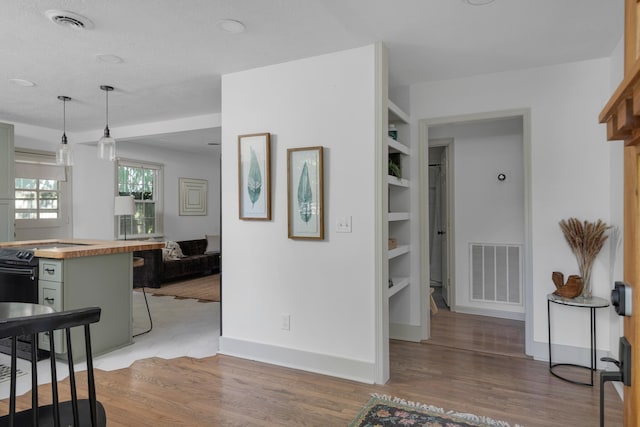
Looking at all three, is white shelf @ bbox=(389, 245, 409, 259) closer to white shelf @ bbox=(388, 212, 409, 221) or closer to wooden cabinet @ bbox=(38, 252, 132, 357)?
white shelf @ bbox=(388, 212, 409, 221)

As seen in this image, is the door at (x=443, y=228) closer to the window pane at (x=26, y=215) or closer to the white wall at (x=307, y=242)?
the white wall at (x=307, y=242)

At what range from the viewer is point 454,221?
4875mm

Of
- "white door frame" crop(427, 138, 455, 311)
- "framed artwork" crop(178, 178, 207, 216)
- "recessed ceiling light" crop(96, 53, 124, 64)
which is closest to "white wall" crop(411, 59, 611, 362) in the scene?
"white door frame" crop(427, 138, 455, 311)

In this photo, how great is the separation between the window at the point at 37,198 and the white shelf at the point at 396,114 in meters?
5.21

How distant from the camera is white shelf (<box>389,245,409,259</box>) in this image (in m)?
3.23

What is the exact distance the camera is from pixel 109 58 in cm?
302

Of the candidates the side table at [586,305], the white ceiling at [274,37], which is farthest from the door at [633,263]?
the side table at [586,305]

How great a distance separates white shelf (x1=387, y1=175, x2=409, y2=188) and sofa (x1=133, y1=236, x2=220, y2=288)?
170 inches

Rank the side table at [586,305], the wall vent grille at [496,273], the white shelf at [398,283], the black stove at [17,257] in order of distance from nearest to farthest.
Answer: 1. the side table at [586,305]
2. the black stove at [17,257]
3. the white shelf at [398,283]
4. the wall vent grille at [496,273]

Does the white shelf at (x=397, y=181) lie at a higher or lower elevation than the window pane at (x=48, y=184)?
lower

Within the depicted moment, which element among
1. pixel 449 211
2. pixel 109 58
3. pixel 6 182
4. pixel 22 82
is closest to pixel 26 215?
pixel 6 182

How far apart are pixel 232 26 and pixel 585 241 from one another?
2.95m

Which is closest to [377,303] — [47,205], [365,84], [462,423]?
[462,423]

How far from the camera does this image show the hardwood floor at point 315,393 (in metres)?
2.36
